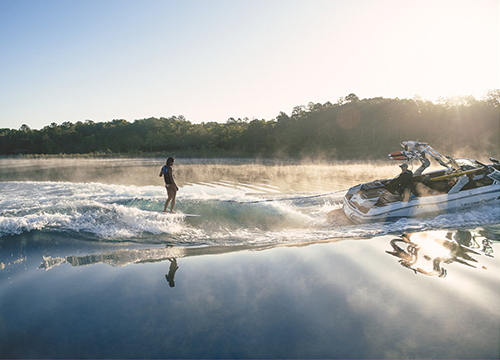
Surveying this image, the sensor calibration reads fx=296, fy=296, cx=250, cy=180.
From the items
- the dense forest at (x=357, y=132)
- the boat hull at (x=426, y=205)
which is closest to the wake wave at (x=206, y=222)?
the boat hull at (x=426, y=205)

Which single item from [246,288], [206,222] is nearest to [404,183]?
[206,222]

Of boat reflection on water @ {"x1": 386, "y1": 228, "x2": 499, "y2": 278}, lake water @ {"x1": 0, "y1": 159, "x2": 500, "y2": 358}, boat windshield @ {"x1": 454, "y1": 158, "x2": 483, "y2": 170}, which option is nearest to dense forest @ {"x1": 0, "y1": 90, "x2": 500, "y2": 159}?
boat windshield @ {"x1": 454, "y1": 158, "x2": 483, "y2": 170}

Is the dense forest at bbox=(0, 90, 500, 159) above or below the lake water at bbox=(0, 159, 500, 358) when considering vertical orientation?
above

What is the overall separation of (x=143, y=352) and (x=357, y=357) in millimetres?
2944

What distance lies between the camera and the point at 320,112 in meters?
80.9

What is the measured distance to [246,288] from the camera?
588 centimetres

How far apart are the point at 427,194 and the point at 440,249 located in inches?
176

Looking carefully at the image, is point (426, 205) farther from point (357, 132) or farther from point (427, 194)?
point (357, 132)

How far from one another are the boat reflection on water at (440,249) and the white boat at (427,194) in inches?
52.9

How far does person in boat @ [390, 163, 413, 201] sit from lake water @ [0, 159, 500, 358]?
4.35 feet

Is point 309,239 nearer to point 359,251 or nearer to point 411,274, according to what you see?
point 359,251

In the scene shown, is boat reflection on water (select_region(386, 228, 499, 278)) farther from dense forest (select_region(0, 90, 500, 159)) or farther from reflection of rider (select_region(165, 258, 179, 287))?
dense forest (select_region(0, 90, 500, 159))

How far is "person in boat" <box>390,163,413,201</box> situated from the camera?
1084 cm

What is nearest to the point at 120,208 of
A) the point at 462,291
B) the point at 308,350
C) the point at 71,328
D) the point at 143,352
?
the point at 71,328
